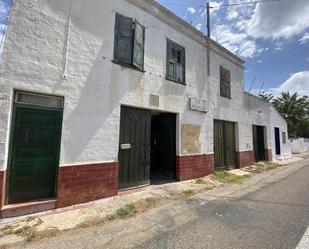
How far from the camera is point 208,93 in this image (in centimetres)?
991

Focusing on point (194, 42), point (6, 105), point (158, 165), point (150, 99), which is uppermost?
point (194, 42)

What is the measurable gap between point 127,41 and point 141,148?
3.50m

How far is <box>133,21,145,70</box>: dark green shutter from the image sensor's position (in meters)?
6.74

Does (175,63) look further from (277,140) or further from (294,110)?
(294,110)

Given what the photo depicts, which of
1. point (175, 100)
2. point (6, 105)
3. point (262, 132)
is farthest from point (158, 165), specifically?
point (262, 132)

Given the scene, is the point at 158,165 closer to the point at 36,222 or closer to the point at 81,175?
the point at 81,175

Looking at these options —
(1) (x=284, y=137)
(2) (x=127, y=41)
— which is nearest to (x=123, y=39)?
(2) (x=127, y=41)

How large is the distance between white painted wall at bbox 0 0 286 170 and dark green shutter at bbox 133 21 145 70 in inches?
8.8

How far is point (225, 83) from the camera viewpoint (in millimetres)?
11375

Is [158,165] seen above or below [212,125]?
below

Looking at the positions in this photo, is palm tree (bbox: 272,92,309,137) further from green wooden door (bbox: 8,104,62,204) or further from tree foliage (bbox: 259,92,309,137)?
green wooden door (bbox: 8,104,62,204)

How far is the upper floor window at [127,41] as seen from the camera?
21.2ft

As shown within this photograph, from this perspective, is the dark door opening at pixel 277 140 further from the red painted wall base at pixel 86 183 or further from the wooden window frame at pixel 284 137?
the red painted wall base at pixel 86 183

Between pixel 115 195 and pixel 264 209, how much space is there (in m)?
3.94
